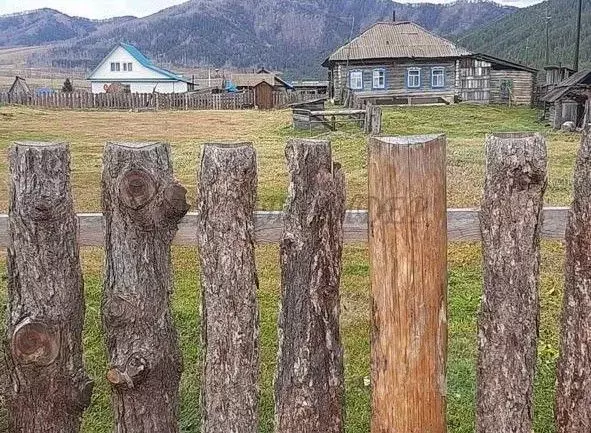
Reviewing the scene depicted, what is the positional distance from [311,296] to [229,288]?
12.0 inches

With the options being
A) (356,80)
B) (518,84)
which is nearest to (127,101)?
(356,80)

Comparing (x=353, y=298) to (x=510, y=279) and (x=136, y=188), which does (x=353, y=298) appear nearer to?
(x=510, y=279)

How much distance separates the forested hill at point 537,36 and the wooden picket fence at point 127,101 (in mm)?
28909

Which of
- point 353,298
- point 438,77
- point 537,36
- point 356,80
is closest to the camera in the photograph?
point 353,298

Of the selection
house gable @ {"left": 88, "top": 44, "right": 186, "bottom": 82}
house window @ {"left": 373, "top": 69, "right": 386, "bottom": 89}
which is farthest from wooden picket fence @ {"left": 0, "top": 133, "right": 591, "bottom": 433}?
house gable @ {"left": 88, "top": 44, "right": 186, "bottom": 82}

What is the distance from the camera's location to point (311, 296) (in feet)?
8.93

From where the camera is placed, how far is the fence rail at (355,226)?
9.05 ft

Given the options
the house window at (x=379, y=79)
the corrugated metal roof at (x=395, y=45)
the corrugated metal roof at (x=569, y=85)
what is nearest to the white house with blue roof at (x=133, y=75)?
the corrugated metal roof at (x=395, y=45)

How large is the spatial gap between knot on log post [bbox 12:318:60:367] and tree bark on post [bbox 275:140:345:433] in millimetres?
845

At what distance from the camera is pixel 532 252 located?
8.73 ft

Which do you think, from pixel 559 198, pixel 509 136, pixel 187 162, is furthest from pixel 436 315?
pixel 187 162

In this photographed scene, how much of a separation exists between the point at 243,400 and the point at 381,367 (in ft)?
1.78

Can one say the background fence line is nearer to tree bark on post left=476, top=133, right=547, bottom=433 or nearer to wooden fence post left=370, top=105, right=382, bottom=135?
wooden fence post left=370, top=105, right=382, bottom=135

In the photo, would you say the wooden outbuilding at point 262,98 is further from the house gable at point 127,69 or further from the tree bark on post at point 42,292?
the tree bark on post at point 42,292
